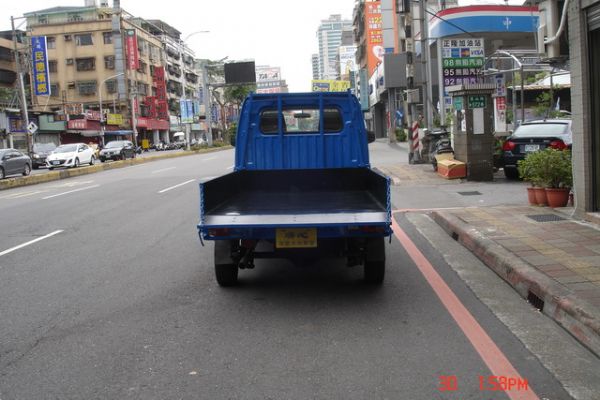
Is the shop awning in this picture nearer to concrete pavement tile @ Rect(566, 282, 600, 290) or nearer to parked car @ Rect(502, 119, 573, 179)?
parked car @ Rect(502, 119, 573, 179)

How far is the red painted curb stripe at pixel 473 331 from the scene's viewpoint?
153 inches

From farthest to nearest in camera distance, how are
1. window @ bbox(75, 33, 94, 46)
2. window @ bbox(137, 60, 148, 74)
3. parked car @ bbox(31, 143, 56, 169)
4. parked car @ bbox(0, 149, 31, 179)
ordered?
window @ bbox(137, 60, 148, 74) < window @ bbox(75, 33, 94, 46) < parked car @ bbox(31, 143, 56, 169) < parked car @ bbox(0, 149, 31, 179)

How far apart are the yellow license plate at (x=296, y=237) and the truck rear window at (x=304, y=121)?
8.57ft

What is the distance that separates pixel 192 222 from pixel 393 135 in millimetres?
34088

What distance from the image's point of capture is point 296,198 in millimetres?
7371

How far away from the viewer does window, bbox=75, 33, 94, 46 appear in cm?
7256

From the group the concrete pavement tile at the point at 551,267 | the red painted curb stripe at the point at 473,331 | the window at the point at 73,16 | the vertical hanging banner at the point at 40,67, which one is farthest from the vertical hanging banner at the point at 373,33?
the concrete pavement tile at the point at 551,267

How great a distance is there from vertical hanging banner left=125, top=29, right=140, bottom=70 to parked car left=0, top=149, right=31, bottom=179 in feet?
138

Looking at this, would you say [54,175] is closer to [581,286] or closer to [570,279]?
[570,279]

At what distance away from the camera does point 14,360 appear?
4379 mm

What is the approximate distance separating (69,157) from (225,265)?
99.5 feet

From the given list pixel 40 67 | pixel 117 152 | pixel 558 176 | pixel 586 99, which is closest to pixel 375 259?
pixel 586 99

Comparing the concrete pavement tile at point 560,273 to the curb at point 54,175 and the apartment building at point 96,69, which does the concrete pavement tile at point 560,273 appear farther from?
the apartment building at point 96,69

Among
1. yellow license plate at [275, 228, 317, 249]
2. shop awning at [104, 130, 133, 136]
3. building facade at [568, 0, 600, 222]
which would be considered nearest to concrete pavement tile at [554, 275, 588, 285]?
yellow license plate at [275, 228, 317, 249]
